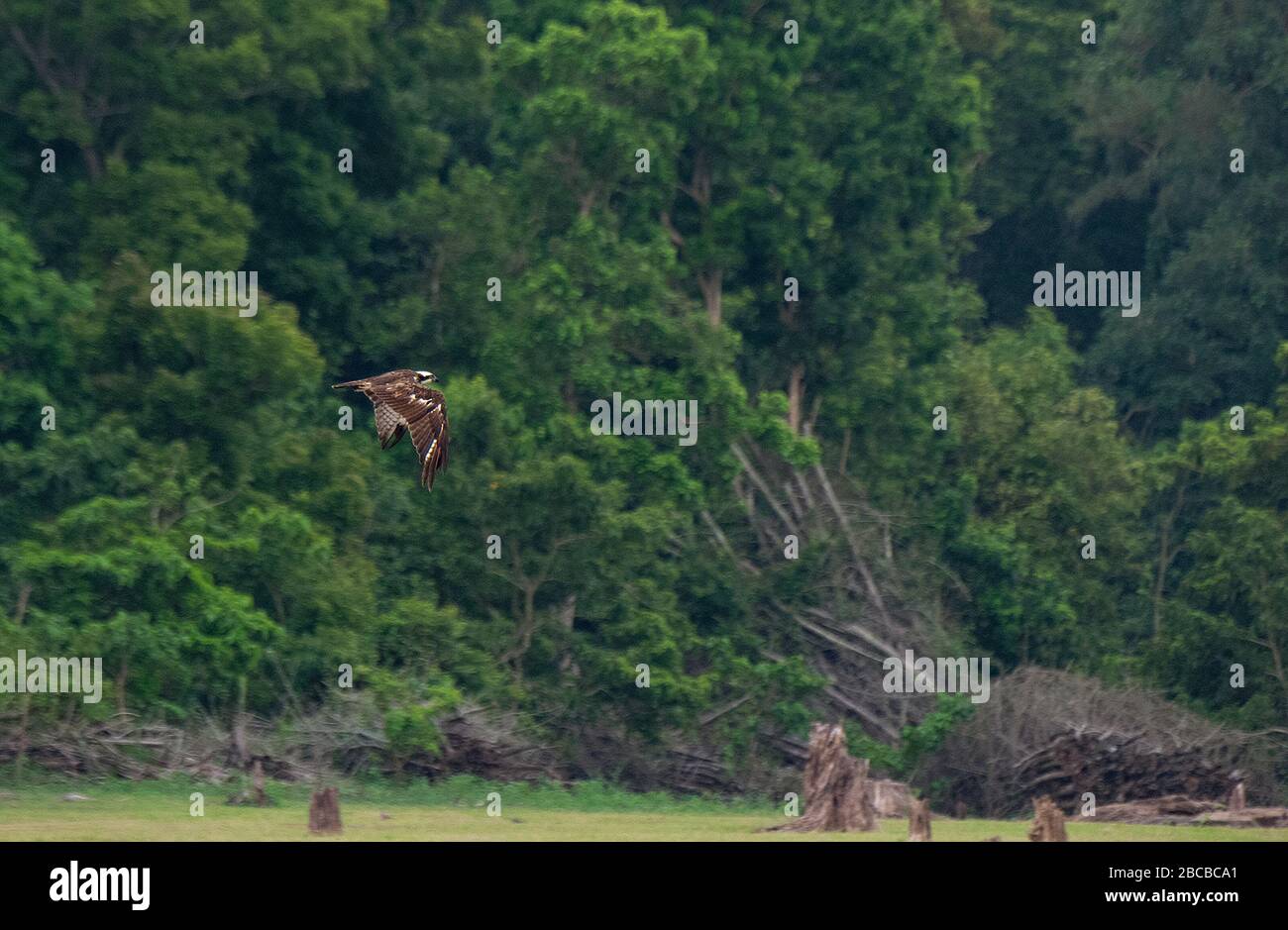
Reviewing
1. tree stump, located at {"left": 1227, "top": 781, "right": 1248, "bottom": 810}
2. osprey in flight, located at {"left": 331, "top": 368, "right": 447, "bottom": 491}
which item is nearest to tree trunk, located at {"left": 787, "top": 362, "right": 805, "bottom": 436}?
tree stump, located at {"left": 1227, "top": 781, "right": 1248, "bottom": 810}

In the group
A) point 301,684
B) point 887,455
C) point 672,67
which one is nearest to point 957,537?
point 887,455

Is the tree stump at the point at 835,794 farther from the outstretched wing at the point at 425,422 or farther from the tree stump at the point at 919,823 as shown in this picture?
the outstretched wing at the point at 425,422

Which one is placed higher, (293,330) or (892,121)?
(892,121)

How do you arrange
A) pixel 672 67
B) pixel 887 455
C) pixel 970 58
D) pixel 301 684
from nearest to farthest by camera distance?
pixel 301 684, pixel 672 67, pixel 887 455, pixel 970 58

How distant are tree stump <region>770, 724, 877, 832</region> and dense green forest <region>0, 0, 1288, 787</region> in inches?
218

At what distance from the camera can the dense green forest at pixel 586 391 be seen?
26.2m

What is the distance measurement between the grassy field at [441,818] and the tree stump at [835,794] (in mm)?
235

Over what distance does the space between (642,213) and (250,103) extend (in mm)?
5159

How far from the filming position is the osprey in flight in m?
14.1

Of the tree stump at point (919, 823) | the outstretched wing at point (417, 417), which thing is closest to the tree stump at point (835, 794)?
the tree stump at point (919, 823)

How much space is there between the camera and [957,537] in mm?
30438

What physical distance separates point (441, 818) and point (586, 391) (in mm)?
8479

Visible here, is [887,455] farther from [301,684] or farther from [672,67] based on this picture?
[301,684]

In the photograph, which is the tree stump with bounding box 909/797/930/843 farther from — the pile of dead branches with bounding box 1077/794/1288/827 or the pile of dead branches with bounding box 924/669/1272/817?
the pile of dead branches with bounding box 924/669/1272/817
